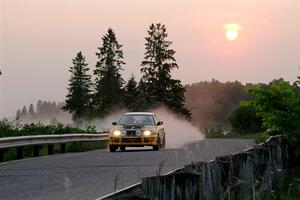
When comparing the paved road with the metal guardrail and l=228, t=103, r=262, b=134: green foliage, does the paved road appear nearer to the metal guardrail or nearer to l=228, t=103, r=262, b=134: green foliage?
the metal guardrail

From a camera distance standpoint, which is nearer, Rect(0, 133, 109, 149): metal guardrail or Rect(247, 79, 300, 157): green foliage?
Rect(247, 79, 300, 157): green foliage

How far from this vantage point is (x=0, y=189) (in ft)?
39.1

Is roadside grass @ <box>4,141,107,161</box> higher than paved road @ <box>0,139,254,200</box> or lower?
higher

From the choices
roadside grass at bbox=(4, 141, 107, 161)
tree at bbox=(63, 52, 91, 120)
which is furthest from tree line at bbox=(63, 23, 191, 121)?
roadside grass at bbox=(4, 141, 107, 161)

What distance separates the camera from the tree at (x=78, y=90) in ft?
362

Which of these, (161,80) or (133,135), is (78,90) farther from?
(133,135)

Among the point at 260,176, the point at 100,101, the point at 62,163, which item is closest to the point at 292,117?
the point at 260,176

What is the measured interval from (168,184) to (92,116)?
199 ft

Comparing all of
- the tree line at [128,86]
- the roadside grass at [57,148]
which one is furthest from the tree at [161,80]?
the roadside grass at [57,148]

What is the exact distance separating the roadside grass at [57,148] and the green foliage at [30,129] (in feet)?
2.29

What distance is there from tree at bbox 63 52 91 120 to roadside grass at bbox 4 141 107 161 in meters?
76.3

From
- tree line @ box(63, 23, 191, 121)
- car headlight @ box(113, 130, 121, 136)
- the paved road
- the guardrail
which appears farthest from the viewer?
tree line @ box(63, 23, 191, 121)

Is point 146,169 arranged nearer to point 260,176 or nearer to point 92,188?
point 92,188

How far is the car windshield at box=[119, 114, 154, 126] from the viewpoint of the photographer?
27.0 metres
